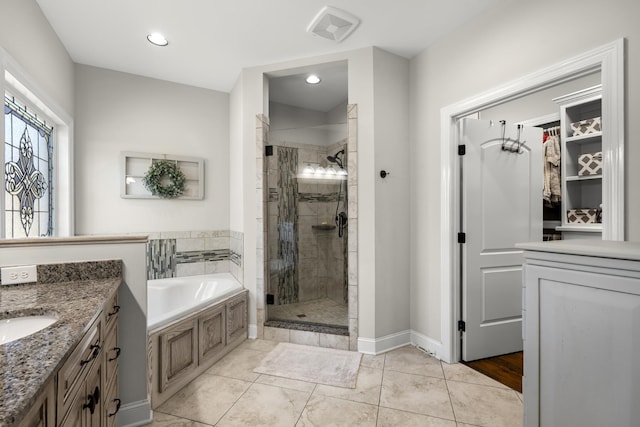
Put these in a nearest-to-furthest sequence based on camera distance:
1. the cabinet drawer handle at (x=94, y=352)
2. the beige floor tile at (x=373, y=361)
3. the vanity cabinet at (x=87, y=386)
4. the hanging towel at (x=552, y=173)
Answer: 1. the vanity cabinet at (x=87, y=386)
2. the cabinet drawer handle at (x=94, y=352)
3. the beige floor tile at (x=373, y=361)
4. the hanging towel at (x=552, y=173)

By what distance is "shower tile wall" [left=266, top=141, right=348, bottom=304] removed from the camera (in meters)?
2.90

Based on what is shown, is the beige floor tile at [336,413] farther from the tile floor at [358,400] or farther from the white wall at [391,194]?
the white wall at [391,194]

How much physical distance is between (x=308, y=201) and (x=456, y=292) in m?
1.56

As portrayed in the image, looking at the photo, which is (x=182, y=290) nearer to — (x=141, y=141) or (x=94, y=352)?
(x=141, y=141)

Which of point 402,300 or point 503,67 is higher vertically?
point 503,67

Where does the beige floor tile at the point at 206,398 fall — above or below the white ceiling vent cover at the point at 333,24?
below

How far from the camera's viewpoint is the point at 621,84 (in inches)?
54.8

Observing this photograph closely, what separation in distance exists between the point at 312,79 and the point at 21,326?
2963 millimetres

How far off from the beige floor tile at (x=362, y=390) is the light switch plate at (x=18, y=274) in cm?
173

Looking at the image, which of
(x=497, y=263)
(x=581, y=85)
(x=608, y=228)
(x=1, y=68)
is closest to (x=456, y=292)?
(x=497, y=263)

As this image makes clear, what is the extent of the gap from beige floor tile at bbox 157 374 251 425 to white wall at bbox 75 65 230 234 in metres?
1.71

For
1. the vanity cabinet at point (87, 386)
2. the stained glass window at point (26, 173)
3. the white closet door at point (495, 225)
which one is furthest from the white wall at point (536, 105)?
the stained glass window at point (26, 173)

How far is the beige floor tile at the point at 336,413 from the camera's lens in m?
1.71

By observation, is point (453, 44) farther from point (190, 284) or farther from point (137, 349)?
point (190, 284)
